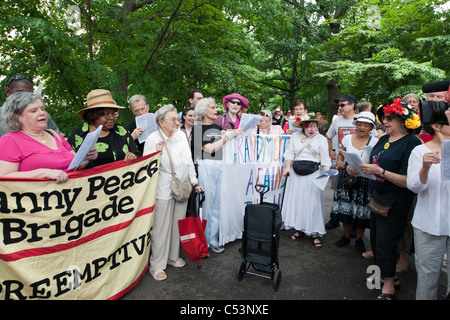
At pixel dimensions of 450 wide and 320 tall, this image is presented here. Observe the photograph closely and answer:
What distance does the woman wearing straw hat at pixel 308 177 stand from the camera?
4.58 m

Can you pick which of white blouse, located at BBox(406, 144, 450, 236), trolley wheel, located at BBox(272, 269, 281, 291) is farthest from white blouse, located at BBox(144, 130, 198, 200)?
white blouse, located at BBox(406, 144, 450, 236)

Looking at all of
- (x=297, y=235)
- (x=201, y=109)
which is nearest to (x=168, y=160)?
(x=201, y=109)

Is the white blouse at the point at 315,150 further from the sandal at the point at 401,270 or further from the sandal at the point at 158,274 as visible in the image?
the sandal at the point at 158,274

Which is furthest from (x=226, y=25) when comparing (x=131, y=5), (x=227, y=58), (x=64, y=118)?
(x=64, y=118)

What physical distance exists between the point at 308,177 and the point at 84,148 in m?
3.35

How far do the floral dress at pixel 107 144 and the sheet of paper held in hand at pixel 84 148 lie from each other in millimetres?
328

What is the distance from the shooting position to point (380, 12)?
484 inches

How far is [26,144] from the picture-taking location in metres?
2.51

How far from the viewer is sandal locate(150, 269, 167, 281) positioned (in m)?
3.52

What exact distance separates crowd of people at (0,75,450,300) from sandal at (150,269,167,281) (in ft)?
0.04

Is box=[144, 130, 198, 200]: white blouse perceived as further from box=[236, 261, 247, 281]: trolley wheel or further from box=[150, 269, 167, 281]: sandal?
box=[236, 261, 247, 281]: trolley wheel

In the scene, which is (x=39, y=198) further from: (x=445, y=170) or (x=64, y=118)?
(x=445, y=170)

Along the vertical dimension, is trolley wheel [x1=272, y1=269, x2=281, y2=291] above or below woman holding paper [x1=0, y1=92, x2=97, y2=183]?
below

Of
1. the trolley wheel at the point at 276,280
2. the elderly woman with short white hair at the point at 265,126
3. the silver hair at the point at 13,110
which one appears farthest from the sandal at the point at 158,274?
the elderly woman with short white hair at the point at 265,126
